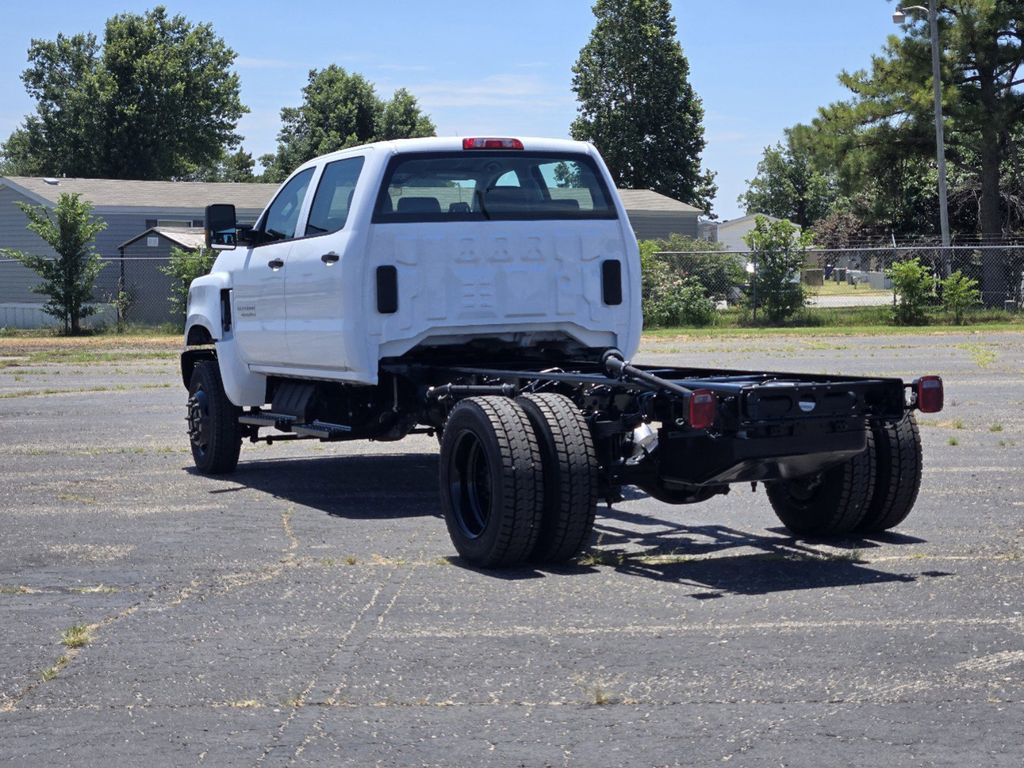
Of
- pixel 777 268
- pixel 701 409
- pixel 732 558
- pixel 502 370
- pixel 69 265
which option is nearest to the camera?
pixel 701 409

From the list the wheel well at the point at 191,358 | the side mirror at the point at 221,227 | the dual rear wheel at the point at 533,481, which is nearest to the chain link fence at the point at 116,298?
the wheel well at the point at 191,358

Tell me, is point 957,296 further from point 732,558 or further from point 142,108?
point 142,108

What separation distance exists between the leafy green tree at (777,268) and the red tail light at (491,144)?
23400mm

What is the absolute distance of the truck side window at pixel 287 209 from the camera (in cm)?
1078

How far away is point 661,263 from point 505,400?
2815 cm

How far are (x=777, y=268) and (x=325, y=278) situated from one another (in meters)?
24.6

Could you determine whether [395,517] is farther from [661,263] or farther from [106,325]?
[106,325]

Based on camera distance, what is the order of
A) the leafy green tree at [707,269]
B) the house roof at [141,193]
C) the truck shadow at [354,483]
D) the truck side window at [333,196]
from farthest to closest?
the house roof at [141,193] → the leafy green tree at [707,269] → the truck shadow at [354,483] → the truck side window at [333,196]

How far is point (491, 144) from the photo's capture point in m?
10.0

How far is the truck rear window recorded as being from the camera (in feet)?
31.9

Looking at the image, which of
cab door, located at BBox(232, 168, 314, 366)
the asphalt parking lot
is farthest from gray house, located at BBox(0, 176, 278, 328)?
Result: the asphalt parking lot

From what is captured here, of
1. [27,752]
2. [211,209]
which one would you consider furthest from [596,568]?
[211,209]

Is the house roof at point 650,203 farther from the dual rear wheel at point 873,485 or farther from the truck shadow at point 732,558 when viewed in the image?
the dual rear wheel at point 873,485

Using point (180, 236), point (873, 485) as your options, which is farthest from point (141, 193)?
point (873, 485)
